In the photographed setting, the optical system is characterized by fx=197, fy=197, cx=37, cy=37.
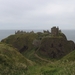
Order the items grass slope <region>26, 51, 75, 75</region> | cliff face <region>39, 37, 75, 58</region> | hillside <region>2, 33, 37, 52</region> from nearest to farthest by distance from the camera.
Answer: grass slope <region>26, 51, 75, 75</region>, cliff face <region>39, 37, 75, 58</region>, hillside <region>2, 33, 37, 52</region>

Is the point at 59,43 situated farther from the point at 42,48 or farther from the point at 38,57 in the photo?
the point at 38,57

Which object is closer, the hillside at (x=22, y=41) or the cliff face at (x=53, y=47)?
the cliff face at (x=53, y=47)

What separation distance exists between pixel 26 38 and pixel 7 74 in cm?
12651

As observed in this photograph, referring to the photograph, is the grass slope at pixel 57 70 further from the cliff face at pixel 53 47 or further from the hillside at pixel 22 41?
the hillside at pixel 22 41

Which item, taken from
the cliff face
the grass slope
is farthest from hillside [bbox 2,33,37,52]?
the grass slope

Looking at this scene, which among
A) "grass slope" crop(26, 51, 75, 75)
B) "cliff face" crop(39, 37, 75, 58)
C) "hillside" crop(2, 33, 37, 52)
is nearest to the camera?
"grass slope" crop(26, 51, 75, 75)

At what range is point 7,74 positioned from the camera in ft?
55.8

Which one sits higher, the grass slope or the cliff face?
the grass slope

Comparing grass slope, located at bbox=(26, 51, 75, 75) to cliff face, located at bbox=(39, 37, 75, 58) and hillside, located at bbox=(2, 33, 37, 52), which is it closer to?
cliff face, located at bbox=(39, 37, 75, 58)

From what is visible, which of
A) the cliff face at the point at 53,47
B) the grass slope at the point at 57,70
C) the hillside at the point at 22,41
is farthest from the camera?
the hillside at the point at 22,41

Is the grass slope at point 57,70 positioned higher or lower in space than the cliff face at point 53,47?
higher

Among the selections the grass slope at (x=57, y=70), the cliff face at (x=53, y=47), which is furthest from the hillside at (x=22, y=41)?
the grass slope at (x=57, y=70)

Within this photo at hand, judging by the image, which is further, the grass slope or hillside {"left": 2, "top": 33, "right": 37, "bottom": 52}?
hillside {"left": 2, "top": 33, "right": 37, "bottom": 52}

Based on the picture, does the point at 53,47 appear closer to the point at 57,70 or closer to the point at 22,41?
the point at 22,41
